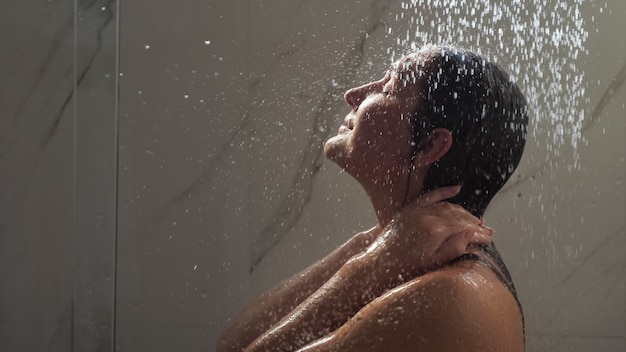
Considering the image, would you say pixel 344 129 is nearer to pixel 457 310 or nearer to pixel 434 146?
pixel 434 146

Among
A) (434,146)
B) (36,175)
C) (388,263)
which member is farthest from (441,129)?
(36,175)

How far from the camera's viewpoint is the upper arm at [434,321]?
689mm

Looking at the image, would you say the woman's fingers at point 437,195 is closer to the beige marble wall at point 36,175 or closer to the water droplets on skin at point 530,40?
the water droplets on skin at point 530,40

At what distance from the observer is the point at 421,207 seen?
2.50 feet

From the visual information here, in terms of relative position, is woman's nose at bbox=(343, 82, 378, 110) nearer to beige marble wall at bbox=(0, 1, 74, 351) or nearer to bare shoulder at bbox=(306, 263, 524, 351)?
bare shoulder at bbox=(306, 263, 524, 351)

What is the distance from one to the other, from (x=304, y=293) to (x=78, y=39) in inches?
13.9

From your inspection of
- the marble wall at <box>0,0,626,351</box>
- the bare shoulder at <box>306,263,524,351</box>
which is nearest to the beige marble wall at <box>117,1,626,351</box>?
the marble wall at <box>0,0,626,351</box>

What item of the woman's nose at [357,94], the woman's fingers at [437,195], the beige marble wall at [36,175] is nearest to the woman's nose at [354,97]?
the woman's nose at [357,94]

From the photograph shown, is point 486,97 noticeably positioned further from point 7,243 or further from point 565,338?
point 7,243

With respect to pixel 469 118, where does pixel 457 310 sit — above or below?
below

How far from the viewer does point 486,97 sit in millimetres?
756

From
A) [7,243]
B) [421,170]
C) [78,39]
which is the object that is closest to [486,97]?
[421,170]

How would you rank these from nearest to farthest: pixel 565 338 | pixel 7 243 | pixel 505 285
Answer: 1. pixel 505 285
2. pixel 565 338
3. pixel 7 243

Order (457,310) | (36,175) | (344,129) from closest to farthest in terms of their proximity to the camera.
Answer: (457,310), (344,129), (36,175)
